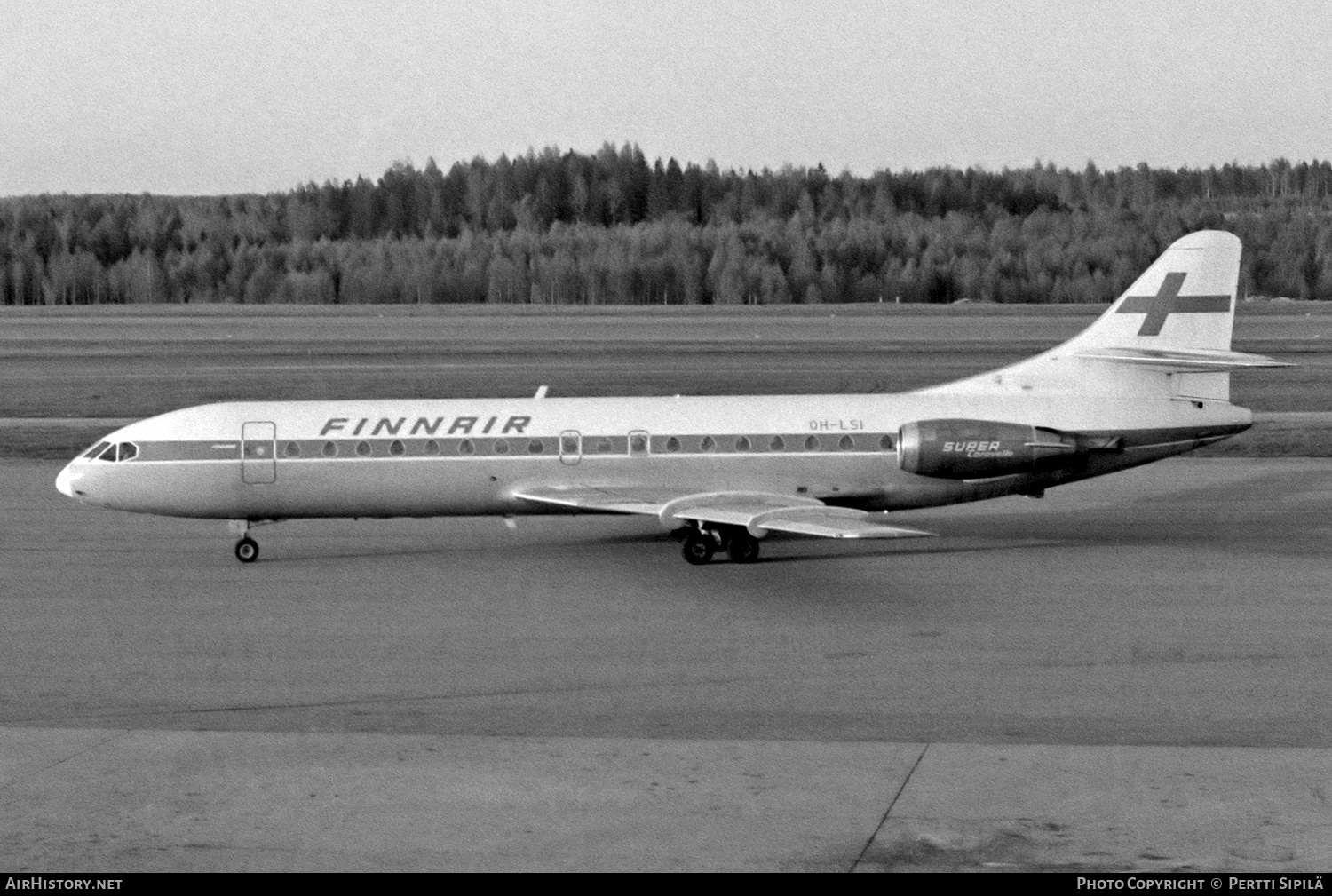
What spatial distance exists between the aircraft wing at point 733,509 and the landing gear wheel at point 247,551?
4.06m

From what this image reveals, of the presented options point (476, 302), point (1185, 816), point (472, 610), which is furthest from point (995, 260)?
point (1185, 816)

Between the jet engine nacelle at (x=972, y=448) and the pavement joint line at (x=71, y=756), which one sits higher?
the jet engine nacelle at (x=972, y=448)

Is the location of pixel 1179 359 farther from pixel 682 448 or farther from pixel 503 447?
pixel 503 447

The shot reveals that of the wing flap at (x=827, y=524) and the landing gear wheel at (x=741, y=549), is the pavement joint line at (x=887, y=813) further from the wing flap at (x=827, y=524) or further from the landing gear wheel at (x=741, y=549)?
the landing gear wheel at (x=741, y=549)

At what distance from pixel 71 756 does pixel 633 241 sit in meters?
109

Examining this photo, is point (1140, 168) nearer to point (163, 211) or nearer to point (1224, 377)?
point (163, 211)

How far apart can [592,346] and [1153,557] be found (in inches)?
1798

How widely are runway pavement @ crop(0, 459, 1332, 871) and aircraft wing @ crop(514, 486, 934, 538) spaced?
0.86 metres

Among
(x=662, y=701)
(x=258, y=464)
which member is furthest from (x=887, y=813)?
(x=258, y=464)

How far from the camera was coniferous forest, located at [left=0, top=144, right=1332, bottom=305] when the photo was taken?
4567 inches

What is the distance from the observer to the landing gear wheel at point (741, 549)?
81.4 feet

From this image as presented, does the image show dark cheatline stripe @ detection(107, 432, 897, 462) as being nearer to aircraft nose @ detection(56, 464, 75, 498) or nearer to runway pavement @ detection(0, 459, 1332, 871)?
aircraft nose @ detection(56, 464, 75, 498)

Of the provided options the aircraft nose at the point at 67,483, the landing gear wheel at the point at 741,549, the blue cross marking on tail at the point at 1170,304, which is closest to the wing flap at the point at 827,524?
the landing gear wheel at the point at 741,549

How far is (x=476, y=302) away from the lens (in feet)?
389
